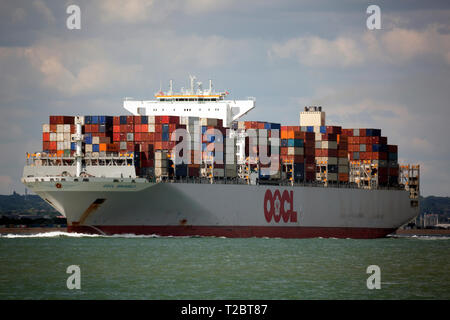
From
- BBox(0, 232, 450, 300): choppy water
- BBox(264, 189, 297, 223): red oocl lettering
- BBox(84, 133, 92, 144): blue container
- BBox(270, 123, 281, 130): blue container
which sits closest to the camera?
BBox(0, 232, 450, 300): choppy water

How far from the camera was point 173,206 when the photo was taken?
57312 mm

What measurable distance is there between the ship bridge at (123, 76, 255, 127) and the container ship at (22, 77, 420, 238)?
0.28 ft

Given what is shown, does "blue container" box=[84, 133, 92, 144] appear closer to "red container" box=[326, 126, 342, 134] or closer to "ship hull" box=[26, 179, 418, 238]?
"ship hull" box=[26, 179, 418, 238]

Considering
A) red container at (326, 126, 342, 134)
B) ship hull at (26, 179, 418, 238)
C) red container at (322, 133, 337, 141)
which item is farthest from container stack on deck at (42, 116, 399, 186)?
ship hull at (26, 179, 418, 238)

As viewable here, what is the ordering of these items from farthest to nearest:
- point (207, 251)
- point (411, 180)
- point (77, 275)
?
point (411, 180) → point (207, 251) → point (77, 275)

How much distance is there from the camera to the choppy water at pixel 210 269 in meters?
33.8

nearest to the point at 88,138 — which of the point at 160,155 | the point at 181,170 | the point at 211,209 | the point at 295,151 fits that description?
the point at 160,155

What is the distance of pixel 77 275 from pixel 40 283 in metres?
1.81

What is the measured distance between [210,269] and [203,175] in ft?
63.5

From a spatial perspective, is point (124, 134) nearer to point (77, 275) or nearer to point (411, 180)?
point (77, 275)

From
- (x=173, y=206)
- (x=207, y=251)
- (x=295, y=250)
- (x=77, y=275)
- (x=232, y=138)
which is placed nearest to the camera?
(x=77, y=275)

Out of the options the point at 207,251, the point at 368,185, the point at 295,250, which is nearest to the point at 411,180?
the point at 368,185

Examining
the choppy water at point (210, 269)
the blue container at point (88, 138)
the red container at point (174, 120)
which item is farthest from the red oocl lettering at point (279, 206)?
the blue container at point (88, 138)

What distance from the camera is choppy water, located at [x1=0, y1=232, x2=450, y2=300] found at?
111 ft
